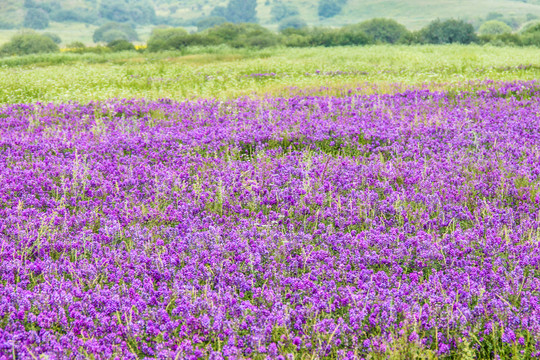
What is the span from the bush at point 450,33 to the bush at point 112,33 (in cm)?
11250

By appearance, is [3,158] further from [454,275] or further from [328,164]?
[454,275]

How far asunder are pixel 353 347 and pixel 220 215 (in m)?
2.52

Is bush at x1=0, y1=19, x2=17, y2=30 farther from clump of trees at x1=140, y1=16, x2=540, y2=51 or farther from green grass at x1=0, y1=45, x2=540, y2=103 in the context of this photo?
green grass at x1=0, y1=45, x2=540, y2=103

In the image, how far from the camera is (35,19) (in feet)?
562

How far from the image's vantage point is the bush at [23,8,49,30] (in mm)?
170750

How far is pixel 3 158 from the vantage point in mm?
7297

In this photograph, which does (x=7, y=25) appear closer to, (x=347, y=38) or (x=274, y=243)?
(x=347, y=38)

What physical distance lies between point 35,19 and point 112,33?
156ft

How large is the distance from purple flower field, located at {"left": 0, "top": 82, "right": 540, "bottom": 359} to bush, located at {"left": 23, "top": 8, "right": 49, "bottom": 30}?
620ft

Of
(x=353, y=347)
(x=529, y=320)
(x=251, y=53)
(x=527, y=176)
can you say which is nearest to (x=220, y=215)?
(x=353, y=347)

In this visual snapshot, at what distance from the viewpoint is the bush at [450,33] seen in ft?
157

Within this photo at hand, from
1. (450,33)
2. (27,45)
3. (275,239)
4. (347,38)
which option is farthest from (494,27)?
(275,239)

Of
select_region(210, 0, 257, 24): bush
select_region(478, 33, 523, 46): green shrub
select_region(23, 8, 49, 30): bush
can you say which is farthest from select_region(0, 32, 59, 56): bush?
select_region(210, 0, 257, 24): bush

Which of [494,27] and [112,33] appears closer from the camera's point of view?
[494,27]
